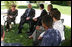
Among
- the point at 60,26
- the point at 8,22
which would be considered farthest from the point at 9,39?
the point at 60,26

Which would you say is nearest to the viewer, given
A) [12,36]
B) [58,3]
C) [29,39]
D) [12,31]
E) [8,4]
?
[29,39]

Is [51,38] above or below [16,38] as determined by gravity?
above

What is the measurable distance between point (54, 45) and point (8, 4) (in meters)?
14.8

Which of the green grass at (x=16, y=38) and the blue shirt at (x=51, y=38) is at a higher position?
the blue shirt at (x=51, y=38)

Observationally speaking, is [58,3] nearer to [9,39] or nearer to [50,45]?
[9,39]

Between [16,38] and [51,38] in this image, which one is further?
[16,38]

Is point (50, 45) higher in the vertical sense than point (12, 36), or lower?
higher

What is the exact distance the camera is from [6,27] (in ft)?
34.9

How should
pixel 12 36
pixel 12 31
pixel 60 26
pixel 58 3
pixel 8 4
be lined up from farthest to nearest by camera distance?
pixel 58 3 → pixel 8 4 → pixel 12 31 → pixel 12 36 → pixel 60 26

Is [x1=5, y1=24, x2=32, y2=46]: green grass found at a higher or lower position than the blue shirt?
lower

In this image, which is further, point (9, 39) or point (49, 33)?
point (9, 39)

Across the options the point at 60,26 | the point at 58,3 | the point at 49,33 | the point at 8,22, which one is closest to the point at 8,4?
the point at 8,22

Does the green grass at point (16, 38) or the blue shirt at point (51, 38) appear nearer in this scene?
the blue shirt at point (51, 38)

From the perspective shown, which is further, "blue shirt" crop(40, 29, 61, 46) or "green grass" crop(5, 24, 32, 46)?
"green grass" crop(5, 24, 32, 46)
